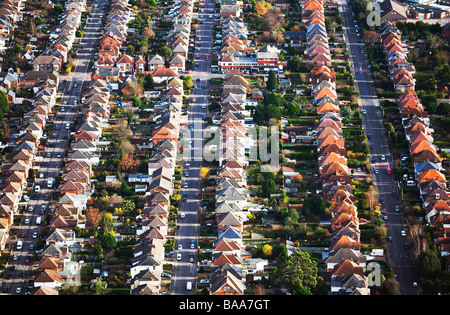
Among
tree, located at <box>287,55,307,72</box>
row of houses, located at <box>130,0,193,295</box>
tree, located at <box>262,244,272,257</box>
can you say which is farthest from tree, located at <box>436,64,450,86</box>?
tree, located at <box>262,244,272,257</box>

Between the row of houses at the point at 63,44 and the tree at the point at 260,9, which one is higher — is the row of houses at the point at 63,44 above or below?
below

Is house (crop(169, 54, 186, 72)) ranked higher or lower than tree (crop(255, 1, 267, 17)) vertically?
lower

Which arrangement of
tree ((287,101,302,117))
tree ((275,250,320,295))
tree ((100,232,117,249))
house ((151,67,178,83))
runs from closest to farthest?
tree ((275,250,320,295)), tree ((100,232,117,249)), tree ((287,101,302,117)), house ((151,67,178,83))

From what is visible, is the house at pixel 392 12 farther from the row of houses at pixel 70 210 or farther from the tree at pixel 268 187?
the tree at pixel 268 187

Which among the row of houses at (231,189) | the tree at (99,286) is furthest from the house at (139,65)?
the tree at (99,286)

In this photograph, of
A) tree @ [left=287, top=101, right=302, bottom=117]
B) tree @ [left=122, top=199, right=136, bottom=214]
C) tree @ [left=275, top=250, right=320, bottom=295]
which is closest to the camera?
tree @ [left=275, top=250, right=320, bottom=295]

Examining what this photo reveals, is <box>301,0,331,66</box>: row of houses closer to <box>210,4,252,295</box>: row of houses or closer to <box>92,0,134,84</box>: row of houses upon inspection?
<box>210,4,252,295</box>: row of houses
